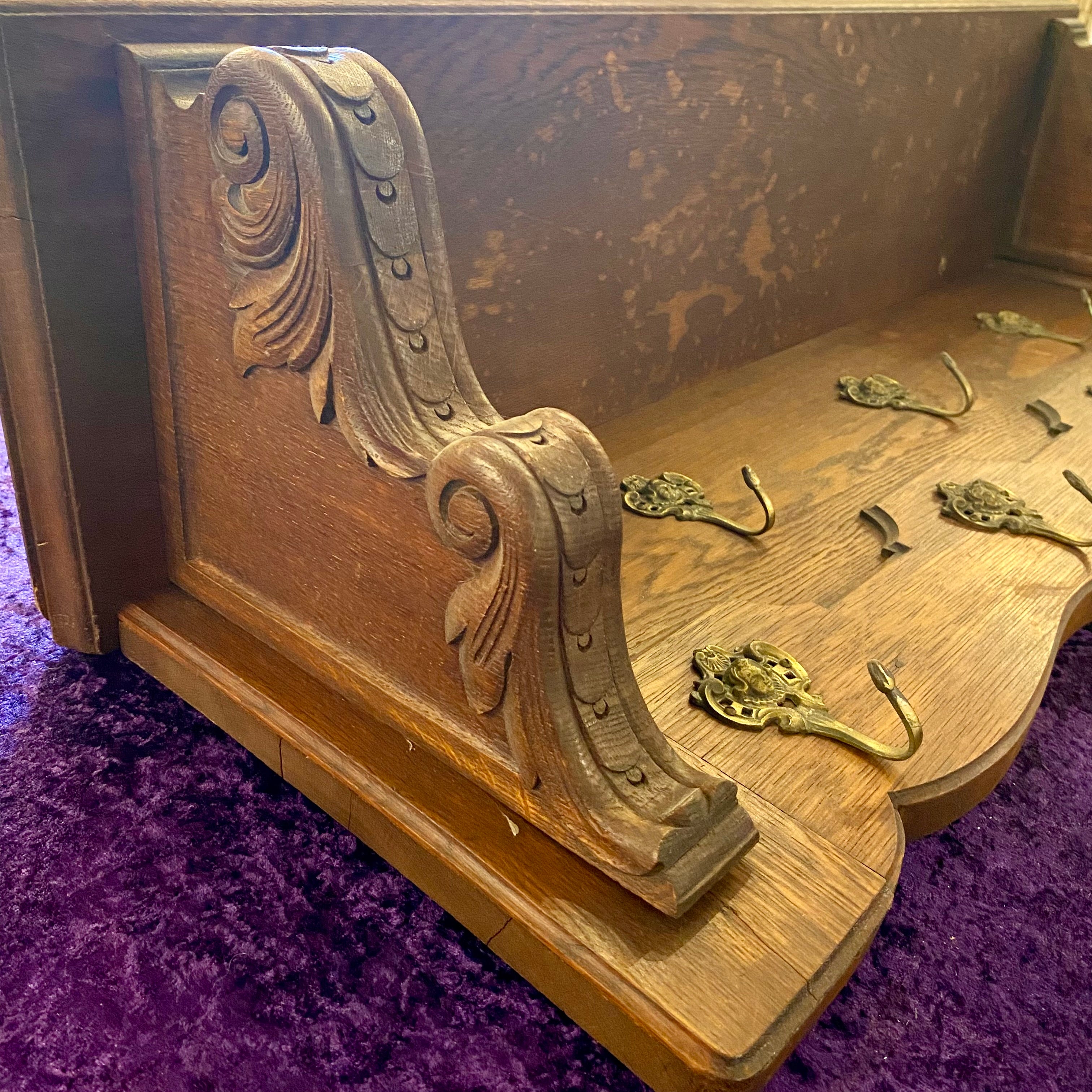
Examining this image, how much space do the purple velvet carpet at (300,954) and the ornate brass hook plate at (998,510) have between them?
0.37 meters

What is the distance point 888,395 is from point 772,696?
0.85m

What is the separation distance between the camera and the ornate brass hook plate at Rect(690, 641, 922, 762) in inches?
37.1

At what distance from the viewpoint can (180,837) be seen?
972 millimetres

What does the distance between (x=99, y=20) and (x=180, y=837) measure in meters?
0.70

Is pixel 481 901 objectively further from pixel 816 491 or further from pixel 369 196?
pixel 816 491

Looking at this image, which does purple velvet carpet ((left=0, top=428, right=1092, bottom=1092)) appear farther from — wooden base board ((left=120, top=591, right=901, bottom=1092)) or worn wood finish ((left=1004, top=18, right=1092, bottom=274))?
worn wood finish ((left=1004, top=18, right=1092, bottom=274))

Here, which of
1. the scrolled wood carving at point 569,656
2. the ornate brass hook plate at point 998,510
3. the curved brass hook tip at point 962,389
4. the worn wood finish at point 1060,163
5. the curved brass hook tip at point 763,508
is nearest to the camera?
the scrolled wood carving at point 569,656

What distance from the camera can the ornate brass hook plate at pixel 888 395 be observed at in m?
1.65

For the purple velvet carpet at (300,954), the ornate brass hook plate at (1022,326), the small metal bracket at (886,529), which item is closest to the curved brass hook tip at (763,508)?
the small metal bracket at (886,529)

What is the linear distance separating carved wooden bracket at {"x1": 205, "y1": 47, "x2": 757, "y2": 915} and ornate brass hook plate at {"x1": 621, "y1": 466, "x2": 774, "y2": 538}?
52 centimetres

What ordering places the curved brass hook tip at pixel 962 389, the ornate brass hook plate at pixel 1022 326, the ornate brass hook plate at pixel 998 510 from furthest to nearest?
1. the ornate brass hook plate at pixel 1022 326
2. the curved brass hook tip at pixel 962 389
3. the ornate brass hook plate at pixel 998 510

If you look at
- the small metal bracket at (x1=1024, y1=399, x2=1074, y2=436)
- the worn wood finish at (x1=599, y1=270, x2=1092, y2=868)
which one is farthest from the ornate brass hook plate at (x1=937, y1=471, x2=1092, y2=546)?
the small metal bracket at (x1=1024, y1=399, x2=1074, y2=436)

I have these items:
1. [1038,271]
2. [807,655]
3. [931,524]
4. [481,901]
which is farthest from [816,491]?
[1038,271]

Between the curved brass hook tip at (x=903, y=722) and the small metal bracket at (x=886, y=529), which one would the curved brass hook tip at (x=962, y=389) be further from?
the curved brass hook tip at (x=903, y=722)
